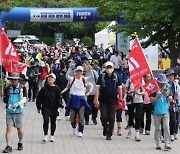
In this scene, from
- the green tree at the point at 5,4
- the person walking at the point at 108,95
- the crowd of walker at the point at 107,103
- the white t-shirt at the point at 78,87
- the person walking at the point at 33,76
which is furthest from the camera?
the person walking at the point at 33,76

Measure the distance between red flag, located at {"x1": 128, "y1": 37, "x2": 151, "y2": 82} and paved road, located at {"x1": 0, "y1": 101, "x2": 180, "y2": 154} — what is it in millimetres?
1526

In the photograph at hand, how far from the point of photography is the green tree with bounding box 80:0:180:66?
21438 mm

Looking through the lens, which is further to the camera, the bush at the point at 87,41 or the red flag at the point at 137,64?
the bush at the point at 87,41

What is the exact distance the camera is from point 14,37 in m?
65.1

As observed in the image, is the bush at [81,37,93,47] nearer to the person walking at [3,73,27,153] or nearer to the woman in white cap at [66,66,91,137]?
the woman in white cap at [66,66,91,137]

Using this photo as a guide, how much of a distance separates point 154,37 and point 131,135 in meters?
9.31

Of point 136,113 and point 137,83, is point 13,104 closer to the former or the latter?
point 137,83

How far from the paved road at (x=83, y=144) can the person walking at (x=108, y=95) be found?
1.52ft

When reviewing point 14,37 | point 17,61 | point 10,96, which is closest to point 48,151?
point 10,96

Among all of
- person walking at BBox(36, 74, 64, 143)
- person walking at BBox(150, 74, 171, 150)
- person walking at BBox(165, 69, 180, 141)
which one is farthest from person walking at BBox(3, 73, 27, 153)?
person walking at BBox(165, 69, 180, 141)

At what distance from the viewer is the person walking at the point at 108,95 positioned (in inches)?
556

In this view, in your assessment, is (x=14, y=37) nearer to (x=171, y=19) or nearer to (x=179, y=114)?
(x=171, y=19)

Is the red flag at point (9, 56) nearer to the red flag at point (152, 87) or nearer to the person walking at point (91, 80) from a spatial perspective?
the red flag at point (152, 87)

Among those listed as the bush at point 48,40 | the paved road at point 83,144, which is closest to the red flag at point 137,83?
the paved road at point 83,144
